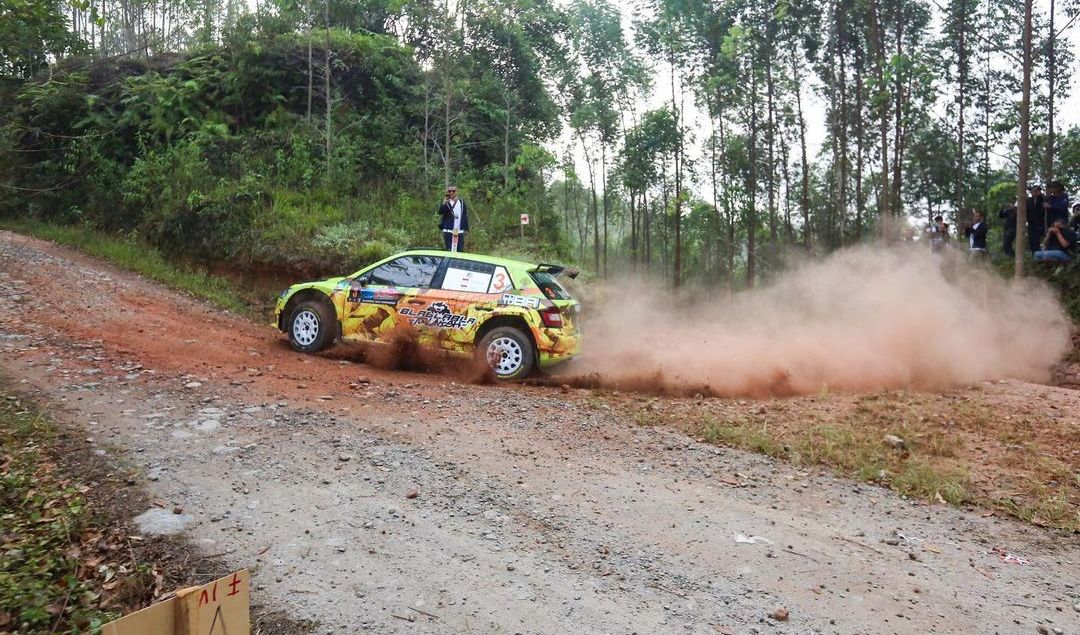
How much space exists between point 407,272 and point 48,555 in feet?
18.8

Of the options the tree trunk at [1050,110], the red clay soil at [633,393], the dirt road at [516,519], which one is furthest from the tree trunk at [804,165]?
the dirt road at [516,519]

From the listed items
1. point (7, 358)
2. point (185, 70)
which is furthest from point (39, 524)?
point (185, 70)

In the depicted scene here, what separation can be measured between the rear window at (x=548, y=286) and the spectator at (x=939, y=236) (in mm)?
10284

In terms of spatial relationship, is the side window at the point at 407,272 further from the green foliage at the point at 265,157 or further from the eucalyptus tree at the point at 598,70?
the eucalyptus tree at the point at 598,70

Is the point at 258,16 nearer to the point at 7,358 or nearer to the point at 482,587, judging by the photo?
the point at 7,358

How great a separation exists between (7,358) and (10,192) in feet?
41.6

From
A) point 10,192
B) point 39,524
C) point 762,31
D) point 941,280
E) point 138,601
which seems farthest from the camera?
point 762,31

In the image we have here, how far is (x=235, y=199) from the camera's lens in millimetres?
14727

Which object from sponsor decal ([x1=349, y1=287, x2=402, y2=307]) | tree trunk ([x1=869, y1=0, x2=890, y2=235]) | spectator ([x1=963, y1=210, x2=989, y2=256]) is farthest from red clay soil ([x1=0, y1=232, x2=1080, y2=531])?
tree trunk ([x1=869, y1=0, x2=890, y2=235])

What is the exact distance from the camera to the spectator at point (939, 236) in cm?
1508

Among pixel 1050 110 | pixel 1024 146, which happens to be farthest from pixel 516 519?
pixel 1050 110

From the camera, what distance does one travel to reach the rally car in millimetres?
8648

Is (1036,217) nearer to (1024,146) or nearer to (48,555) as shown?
(1024,146)

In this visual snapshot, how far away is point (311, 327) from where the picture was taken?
30.9ft
